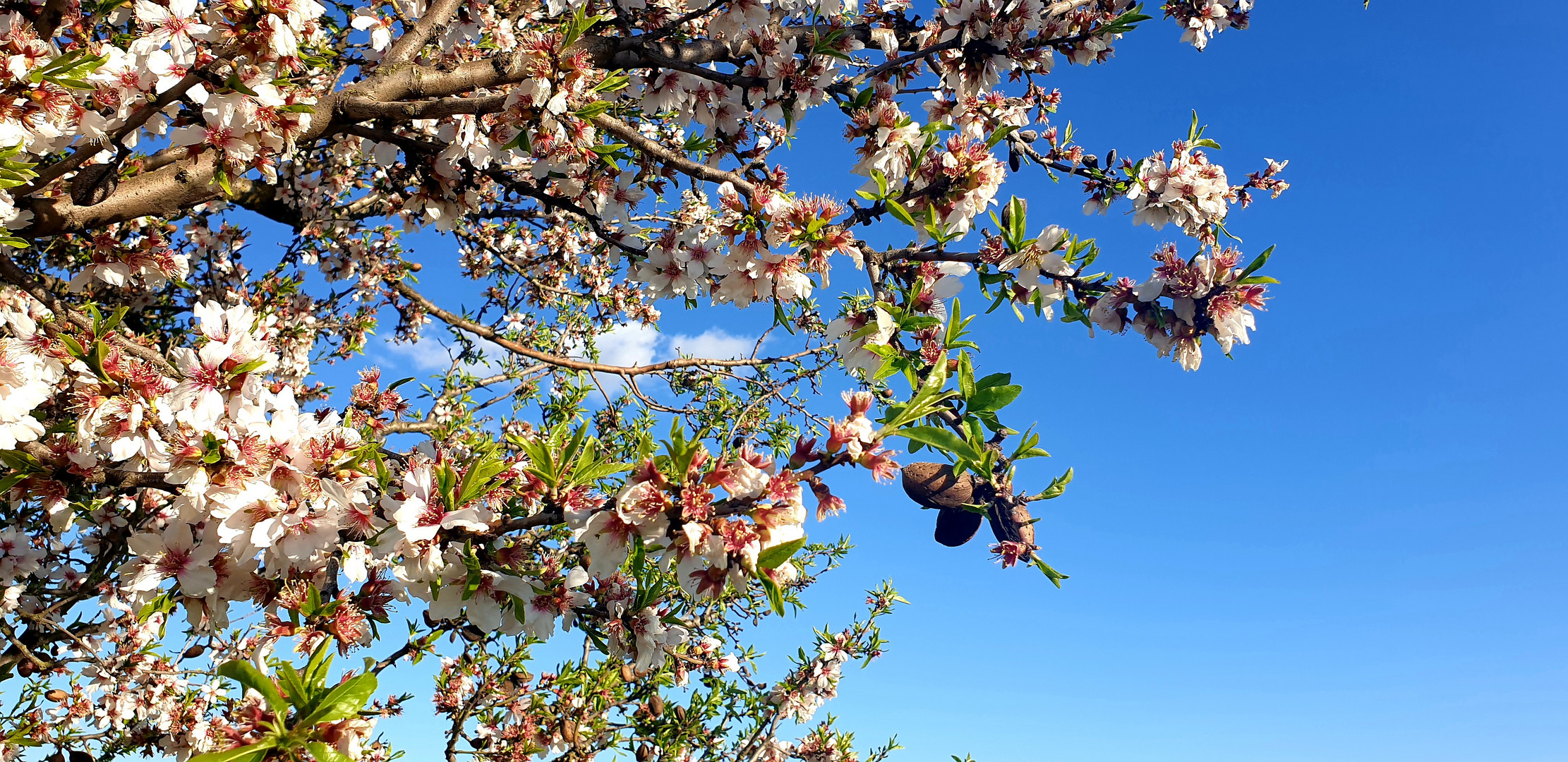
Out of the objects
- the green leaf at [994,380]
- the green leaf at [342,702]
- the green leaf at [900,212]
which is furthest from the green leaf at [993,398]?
the green leaf at [342,702]

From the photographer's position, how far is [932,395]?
64.2 inches

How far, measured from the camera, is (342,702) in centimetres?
141

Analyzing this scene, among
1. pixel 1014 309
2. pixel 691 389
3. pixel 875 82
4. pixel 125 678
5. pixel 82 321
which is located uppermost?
pixel 691 389

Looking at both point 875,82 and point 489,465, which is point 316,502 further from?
point 875,82

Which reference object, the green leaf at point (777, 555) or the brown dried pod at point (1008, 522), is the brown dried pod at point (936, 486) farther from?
Result: the green leaf at point (777, 555)

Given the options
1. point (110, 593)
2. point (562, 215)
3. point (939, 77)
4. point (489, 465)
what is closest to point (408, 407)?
point (110, 593)

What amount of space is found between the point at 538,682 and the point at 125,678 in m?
1.63

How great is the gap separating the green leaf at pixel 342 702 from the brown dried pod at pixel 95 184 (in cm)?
226

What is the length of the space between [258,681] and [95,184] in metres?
2.24

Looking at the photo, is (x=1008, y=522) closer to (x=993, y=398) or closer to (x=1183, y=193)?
(x=993, y=398)

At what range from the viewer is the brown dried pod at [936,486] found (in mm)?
2988

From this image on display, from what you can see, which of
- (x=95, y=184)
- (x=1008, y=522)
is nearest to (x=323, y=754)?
(x=1008, y=522)

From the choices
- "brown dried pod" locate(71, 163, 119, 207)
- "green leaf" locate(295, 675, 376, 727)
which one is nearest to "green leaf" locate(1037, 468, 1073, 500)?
"green leaf" locate(295, 675, 376, 727)

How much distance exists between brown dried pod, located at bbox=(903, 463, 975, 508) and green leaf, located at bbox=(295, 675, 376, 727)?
186 cm
